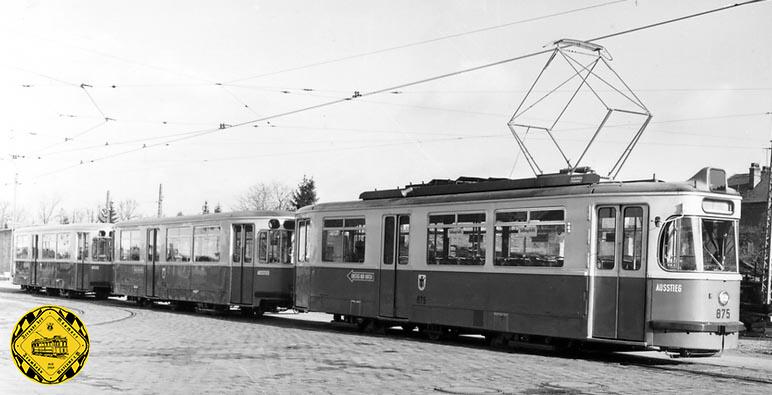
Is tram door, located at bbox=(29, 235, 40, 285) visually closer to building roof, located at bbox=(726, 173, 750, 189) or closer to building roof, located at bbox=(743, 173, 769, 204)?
building roof, located at bbox=(743, 173, 769, 204)

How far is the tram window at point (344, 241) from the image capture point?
19484mm

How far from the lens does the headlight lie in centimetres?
1390

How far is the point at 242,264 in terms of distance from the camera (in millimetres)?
23562

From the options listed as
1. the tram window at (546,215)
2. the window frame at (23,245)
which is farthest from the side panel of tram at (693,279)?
the window frame at (23,245)

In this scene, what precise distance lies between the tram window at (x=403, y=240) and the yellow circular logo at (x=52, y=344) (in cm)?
1307

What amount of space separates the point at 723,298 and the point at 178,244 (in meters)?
17.2

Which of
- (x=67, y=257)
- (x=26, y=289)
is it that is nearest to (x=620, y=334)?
(x=67, y=257)

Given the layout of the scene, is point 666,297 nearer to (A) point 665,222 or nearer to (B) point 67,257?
(A) point 665,222

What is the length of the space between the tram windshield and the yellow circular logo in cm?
1066

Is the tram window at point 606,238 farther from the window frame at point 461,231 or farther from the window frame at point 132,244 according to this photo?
the window frame at point 132,244

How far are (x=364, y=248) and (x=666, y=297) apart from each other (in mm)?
7444

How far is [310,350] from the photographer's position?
14586 mm

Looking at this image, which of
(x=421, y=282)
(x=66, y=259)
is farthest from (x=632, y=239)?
(x=66, y=259)

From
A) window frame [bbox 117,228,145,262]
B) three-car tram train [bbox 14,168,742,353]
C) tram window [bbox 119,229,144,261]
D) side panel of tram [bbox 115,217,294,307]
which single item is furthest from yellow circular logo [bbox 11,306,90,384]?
tram window [bbox 119,229,144,261]
